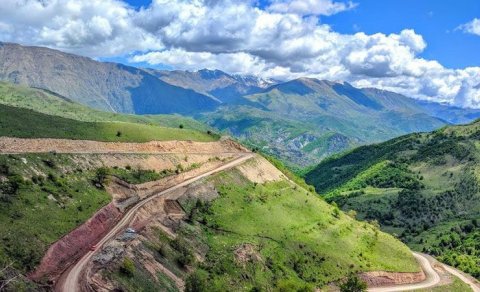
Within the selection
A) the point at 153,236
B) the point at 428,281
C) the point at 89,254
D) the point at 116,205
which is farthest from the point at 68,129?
the point at 428,281

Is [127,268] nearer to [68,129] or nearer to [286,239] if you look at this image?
[286,239]

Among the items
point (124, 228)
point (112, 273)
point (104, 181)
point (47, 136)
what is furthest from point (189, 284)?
point (47, 136)

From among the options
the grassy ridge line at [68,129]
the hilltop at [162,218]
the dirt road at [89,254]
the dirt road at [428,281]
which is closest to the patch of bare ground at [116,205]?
the hilltop at [162,218]

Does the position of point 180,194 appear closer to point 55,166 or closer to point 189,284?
point 55,166

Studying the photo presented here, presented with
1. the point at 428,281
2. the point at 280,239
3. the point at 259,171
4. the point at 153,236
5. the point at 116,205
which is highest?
the point at 259,171

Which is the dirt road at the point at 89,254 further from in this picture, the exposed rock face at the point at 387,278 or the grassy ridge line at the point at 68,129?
the exposed rock face at the point at 387,278
